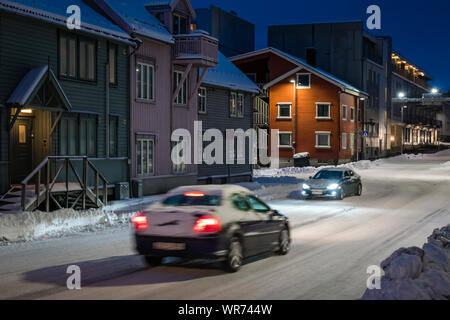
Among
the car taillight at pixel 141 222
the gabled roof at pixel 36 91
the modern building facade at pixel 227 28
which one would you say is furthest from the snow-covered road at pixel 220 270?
the modern building facade at pixel 227 28

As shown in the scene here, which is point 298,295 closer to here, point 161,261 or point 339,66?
point 161,261

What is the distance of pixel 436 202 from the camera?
26.1 metres

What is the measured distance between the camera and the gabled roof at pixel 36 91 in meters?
20.0

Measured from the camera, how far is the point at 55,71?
22359mm

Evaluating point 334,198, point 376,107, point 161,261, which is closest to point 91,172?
point 334,198

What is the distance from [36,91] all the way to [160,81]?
911 cm

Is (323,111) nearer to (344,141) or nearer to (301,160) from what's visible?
(344,141)

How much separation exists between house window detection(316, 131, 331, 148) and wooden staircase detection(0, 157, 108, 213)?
1578 inches

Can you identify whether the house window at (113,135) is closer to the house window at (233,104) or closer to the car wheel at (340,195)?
the car wheel at (340,195)

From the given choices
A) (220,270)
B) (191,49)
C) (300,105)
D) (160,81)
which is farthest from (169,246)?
(300,105)

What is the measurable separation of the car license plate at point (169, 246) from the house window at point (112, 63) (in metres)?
15.6

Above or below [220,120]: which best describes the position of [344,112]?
above

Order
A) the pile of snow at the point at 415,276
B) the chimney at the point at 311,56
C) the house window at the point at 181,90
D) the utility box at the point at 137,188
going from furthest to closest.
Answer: the chimney at the point at 311,56
the house window at the point at 181,90
the utility box at the point at 137,188
the pile of snow at the point at 415,276

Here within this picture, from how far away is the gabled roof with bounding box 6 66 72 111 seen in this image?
20.0 metres
